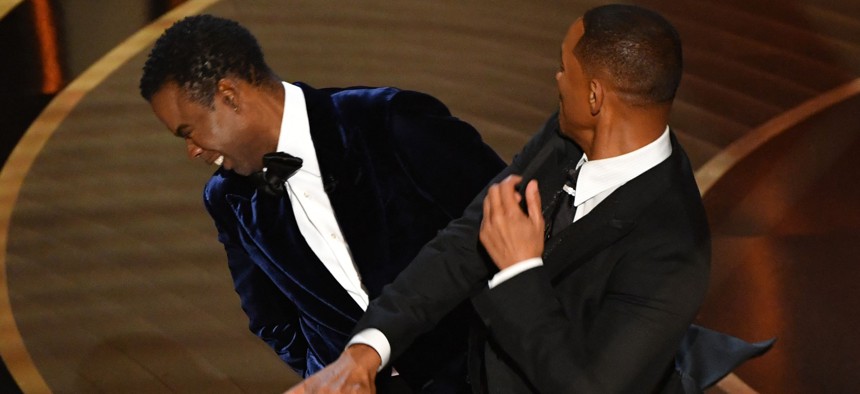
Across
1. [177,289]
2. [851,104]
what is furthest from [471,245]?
[851,104]

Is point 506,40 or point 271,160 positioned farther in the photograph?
point 506,40

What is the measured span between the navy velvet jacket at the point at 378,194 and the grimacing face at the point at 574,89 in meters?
0.50

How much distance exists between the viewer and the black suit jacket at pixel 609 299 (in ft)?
5.04

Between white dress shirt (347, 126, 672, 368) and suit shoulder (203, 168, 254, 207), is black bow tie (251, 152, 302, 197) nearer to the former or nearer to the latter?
suit shoulder (203, 168, 254, 207)

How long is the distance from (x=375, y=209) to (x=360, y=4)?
8.22 ft

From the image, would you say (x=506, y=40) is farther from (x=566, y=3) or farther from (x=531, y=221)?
(x=531, y=221)

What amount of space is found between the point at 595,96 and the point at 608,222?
7.4 inches

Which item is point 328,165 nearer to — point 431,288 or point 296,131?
point 296,131

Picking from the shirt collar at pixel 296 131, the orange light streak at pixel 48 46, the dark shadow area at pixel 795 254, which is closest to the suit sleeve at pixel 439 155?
the shirt collar at pixel 296 131

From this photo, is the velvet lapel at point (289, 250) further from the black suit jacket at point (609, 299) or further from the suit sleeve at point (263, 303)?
the black suit jacket at point (609, 299)

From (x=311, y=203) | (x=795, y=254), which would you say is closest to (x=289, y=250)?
(x=311, y=203)

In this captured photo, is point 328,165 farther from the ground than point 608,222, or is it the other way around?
point 608,222

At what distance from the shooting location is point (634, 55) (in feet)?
5.27

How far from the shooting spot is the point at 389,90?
220 centimetres
